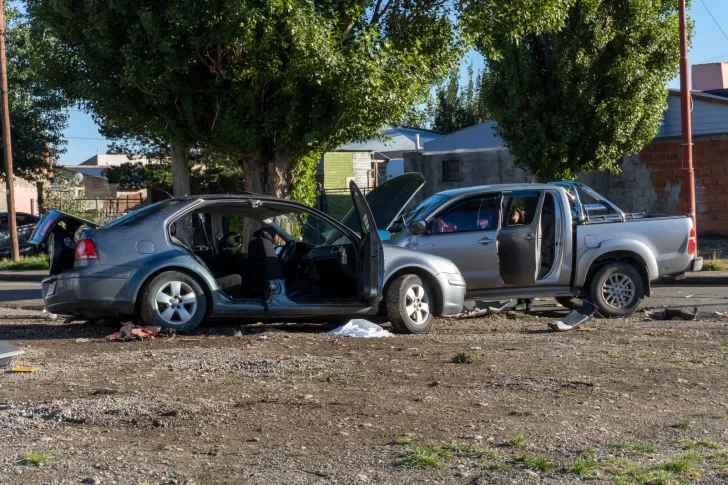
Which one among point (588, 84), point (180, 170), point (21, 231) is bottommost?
point (21, 231)

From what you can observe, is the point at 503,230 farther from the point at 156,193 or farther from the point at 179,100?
the point at 156,193

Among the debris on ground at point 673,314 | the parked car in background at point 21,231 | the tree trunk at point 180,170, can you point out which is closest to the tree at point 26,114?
the parked car in background at point 21,231

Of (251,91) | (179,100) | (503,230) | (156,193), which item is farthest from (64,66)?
(156,193)

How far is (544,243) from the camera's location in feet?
39.0

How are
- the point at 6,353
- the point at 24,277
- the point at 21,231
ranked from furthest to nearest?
1. the point at 21,231
2. the point at 24,277
3. the point at 6,353

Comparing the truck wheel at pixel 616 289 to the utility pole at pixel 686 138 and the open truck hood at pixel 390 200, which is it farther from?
the utility pole at pixel 686 138

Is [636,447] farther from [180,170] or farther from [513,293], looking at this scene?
[180,170]

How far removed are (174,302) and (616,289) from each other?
5.68 m

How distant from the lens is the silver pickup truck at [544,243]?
37.8ft

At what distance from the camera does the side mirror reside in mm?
11500

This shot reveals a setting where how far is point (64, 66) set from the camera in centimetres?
1703

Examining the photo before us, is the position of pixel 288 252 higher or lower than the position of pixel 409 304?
higher

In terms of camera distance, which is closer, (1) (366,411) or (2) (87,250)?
(1) (366,411)

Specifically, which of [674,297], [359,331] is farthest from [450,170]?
[359,331]
